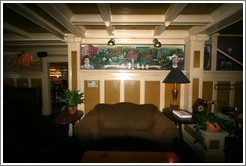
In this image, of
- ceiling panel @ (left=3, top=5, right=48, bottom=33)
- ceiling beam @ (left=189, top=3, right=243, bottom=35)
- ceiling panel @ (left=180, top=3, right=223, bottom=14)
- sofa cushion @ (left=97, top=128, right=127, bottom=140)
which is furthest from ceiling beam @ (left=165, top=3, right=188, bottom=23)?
ceiling panel @ (left=3, top=5, right=48, bottom=33)

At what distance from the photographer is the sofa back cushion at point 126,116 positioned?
269 centimetres

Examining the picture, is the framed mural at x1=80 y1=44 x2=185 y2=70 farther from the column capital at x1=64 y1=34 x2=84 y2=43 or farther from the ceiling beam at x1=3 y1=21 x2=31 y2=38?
the ceiling beam at x1=3 y1=21 x2=31 y2=38

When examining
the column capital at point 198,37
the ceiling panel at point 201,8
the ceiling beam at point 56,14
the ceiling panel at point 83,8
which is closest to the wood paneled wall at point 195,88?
the column capital at point 198,37

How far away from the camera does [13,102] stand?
405 centimetres

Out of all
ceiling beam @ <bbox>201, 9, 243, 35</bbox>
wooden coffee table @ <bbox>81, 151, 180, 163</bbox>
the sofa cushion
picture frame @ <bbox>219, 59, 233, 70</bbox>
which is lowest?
the sofa cushion

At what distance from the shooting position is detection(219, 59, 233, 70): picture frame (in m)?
3.77

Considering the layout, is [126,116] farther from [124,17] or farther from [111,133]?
[124,17]

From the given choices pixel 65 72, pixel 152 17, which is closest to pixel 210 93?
pixel 152 17

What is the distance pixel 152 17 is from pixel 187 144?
3262 mm

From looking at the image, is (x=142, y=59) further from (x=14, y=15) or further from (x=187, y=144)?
(x=14, y=15)

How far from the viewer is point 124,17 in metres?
2.39

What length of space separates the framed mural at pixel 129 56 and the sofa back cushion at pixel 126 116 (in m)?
1.24

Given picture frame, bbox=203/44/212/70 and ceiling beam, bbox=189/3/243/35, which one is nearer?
ceiling beam, bbox=189/3/243/35

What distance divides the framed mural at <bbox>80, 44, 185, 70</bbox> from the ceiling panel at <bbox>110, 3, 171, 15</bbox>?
1.23 m
